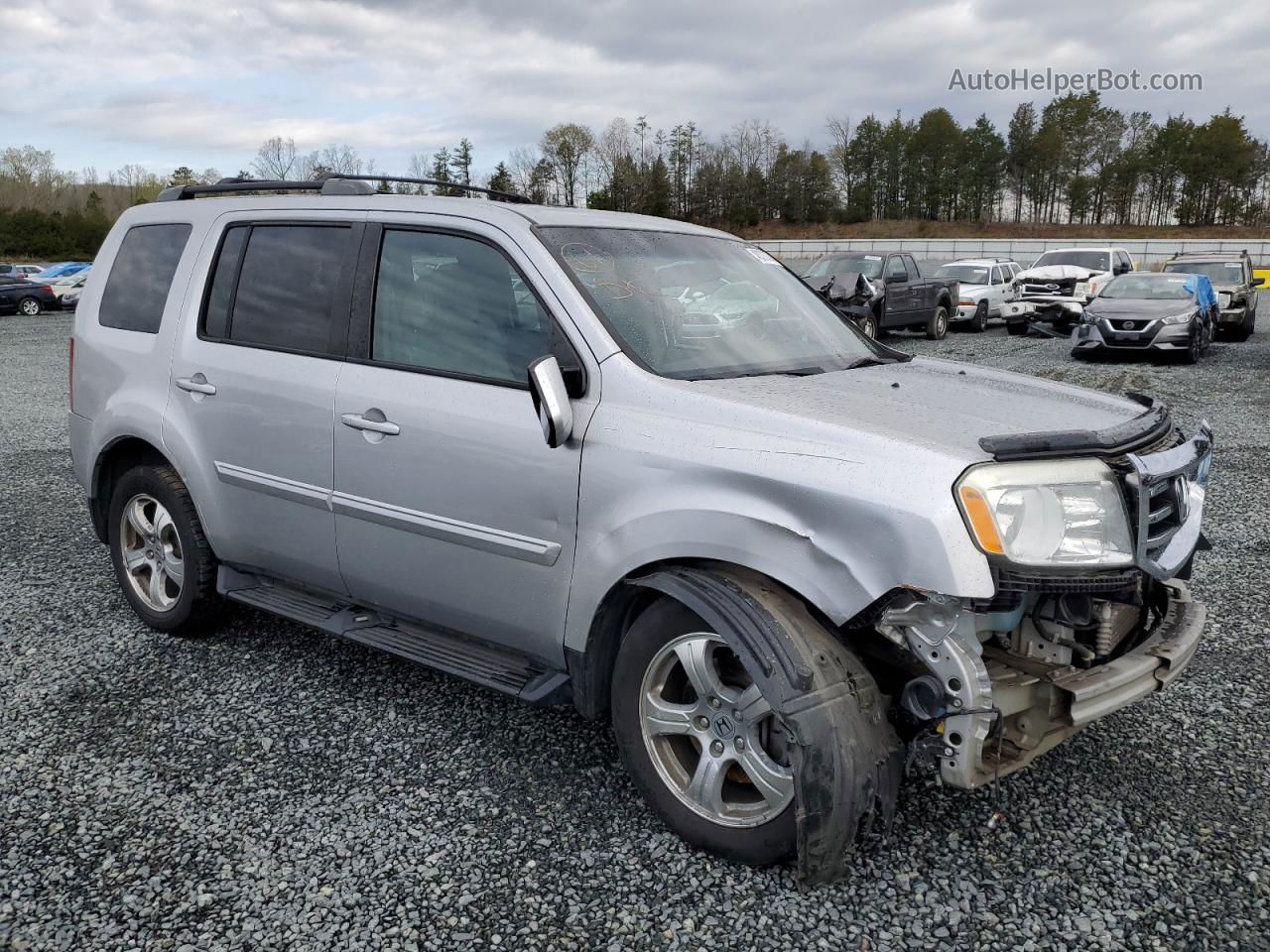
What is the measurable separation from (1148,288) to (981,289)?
5941mm

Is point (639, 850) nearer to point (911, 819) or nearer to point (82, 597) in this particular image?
point (911, 819)

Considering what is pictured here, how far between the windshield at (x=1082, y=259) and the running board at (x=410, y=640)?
23820 mm

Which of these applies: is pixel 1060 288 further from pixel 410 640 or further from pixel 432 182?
pixel 410 640

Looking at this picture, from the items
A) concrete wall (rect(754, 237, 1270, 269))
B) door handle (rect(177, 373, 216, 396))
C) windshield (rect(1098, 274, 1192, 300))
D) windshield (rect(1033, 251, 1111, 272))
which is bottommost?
door handle (rect(177, 373, 216, 396))

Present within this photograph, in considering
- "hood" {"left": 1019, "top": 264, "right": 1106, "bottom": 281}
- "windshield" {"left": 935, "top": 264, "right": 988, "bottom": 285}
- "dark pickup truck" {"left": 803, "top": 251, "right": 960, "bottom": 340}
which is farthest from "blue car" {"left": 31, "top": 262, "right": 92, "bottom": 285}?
"hood" {"left": 1019, "top": 264, "right": 1106, "bottom": 281}

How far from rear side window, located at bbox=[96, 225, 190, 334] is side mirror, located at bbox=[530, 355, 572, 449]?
2.35 metres

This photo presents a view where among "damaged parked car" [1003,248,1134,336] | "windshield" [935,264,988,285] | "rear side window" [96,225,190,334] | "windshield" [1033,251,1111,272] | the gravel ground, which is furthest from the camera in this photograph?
"windshield" [1033,251,1111,272]

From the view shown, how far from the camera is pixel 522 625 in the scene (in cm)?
320

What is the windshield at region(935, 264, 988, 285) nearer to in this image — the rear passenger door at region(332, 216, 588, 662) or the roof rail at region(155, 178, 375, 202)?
the roof rail at region(155, 178, 375, 202)

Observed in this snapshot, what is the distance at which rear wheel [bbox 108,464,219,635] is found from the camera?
167 inches

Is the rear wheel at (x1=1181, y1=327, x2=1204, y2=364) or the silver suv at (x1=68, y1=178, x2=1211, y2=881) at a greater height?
the rear wheel at (x1=1181, y1=327, x2=1204, y2=364)

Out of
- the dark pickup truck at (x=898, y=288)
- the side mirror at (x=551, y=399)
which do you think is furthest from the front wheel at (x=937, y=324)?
the side mirror at (x=551, y=399)

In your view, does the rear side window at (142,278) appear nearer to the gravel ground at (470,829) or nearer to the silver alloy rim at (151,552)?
the silver alloy rim at (151,552)

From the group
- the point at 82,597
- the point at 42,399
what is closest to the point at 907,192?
the point at 42,399
